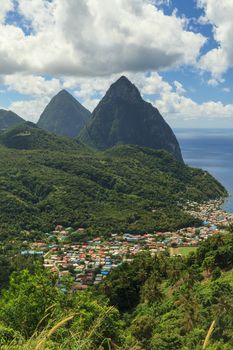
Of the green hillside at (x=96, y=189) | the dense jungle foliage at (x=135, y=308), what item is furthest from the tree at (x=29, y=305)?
the green hillside at (x=96, y=189)

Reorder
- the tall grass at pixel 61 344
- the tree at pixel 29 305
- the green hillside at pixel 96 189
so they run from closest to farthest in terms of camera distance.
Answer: the tall grass at pixel 61 344 < the tree at pixel 29 305 < the green hillside at pixel 96 189

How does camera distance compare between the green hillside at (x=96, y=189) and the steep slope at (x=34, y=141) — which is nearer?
the green hillside at (x=96, y=189)

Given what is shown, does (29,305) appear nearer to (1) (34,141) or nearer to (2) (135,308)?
(2) (135,308)

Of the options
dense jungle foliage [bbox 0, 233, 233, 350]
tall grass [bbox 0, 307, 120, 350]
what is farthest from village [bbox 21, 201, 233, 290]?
tall grass [bbox 0, 307, 120, 350]

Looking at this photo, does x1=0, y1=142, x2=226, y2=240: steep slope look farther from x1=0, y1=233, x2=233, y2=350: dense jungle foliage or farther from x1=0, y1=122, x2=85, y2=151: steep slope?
x1=0, y1=233, x2=233, y2=350: dense jungle foliage

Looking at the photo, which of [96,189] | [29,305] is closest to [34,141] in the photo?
[96,189]

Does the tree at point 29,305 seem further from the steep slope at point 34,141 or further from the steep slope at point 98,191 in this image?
the steep slope at point 34,141
